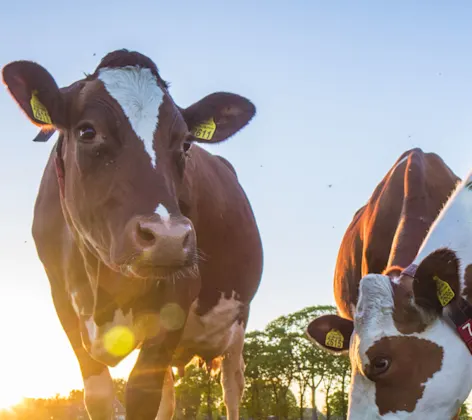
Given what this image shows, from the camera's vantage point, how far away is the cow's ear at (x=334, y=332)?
5.79 meters

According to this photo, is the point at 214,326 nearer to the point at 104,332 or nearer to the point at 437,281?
the point at 104,332

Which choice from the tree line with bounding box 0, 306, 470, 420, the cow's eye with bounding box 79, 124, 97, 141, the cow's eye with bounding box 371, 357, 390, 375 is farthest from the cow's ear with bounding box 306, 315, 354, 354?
the tree line with bounding box 0, 306, 470, 420

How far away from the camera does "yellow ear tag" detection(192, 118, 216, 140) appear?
519cm

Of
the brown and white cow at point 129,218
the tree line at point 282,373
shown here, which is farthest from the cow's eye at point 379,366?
the tree line at point 282,373

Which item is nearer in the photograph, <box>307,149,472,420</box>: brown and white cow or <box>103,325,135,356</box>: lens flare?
<box>307,149,472,420</box>: brown and white cow

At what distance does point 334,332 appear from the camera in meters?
5.80

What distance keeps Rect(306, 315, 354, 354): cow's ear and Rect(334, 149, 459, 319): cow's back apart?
36.1 inches

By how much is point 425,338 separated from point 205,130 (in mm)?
2370

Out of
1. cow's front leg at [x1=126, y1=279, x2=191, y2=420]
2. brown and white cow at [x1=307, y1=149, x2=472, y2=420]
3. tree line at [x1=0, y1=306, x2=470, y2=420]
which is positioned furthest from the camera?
tree line at [x1=0, y1=306, x2=470, y2=420]

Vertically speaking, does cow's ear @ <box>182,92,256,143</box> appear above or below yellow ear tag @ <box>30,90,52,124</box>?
above

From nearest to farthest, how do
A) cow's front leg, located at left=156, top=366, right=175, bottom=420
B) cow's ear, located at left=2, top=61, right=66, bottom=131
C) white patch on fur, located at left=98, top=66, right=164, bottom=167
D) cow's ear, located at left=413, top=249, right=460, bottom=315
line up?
white patch on fur, located at left=98, top=66, right=164, bottom=167
cow's ear, located at left=2, top=61, right=66, bottom=131
cow's ear, located at left=413, top=249, right=460, bottom=315
cow's front leg, located at left=156, top=366, right=175, bottom=420

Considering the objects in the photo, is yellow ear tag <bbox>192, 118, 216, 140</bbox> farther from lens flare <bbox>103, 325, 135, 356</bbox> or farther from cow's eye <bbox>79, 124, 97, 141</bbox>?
lens flare <bbox>103, 325, 135, 356</bbox>

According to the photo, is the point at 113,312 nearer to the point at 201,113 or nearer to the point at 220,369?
the point at 201,113

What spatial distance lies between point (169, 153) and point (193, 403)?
66.4m
